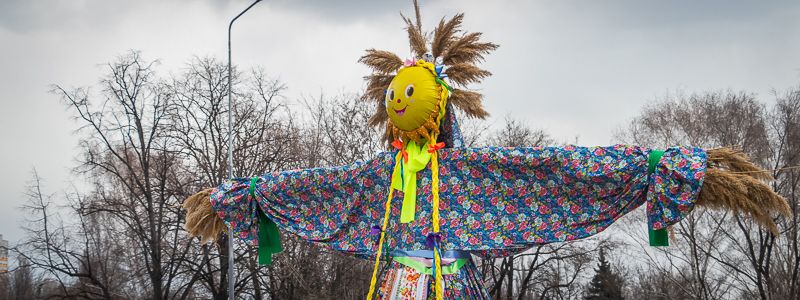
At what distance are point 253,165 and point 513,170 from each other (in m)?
11.9

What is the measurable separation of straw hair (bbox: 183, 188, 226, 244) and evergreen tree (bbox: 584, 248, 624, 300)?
23.3 metres

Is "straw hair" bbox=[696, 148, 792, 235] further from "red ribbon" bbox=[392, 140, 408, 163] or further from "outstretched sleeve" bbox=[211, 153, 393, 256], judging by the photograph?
"outstretched sleeve" bbox=[211, 153, 393, 256]

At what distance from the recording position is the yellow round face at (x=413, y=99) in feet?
16.2

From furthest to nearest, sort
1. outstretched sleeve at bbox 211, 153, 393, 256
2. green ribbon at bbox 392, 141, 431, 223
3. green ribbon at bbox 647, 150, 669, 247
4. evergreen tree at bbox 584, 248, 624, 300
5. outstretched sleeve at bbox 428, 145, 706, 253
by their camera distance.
→ evergreen tree at bbox 584, 248, 624, 300 → outstretched sleeve at bbox 211, 153, 393, 256 → green ribbon at bbox 392, 141, 431, 223 → outstretched sleeve at bbox 428, 145, 706, 253 → green ribbon at bbox 647, 150, 669, 247

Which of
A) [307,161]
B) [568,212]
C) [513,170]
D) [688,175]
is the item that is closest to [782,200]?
[688,175]

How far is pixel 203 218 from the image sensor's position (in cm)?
573

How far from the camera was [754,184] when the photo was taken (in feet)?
13.1

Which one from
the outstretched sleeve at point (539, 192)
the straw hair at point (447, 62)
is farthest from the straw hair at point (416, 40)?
the outstretched sleeve at point (539, 192)

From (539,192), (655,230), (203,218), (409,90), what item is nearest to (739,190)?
(655,230)

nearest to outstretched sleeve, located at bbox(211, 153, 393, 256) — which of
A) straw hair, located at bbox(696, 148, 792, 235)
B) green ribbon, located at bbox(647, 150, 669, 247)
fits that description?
green ribbon, located at bbox(647, 150, 669, 247)

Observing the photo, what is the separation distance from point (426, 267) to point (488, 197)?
68 centimetres

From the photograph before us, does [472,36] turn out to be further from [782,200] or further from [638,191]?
[782,200]

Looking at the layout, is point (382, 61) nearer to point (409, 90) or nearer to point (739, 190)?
point (409, 90)

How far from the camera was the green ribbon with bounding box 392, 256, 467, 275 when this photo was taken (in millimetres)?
4727
